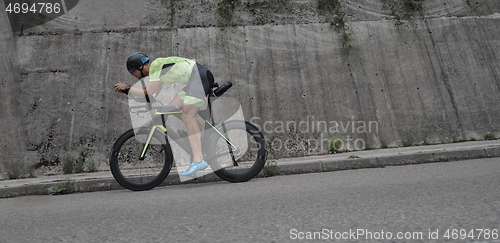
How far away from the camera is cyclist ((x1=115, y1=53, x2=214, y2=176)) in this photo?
4.93 m

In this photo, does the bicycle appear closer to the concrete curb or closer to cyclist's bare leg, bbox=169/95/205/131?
cyclist's bare leg, bbox=169/95/205/131

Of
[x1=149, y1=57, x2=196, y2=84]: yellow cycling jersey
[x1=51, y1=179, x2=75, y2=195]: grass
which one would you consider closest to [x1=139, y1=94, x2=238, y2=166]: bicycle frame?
[x1=149, y1=57, x2=196, y2=84]: yellow cycling jersey

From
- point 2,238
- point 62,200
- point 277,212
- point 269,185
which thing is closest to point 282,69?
point 269,185

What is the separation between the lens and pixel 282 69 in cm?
881

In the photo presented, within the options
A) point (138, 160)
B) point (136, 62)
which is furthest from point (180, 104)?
point (138, 160)

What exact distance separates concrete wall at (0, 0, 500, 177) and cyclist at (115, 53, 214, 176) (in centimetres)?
334

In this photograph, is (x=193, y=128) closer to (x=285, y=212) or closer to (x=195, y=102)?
(x=195, y=102)

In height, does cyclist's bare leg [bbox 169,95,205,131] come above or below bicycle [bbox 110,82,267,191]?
above

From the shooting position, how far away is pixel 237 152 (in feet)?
16.7

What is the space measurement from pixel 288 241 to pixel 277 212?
81 cm

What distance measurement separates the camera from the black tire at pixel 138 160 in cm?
493

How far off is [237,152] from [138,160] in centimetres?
124

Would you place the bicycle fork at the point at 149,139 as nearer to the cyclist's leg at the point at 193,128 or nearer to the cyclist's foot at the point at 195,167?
the cyclist's leg at the point at 193,128

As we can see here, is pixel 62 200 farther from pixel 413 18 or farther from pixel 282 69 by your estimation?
pixel 413 18
